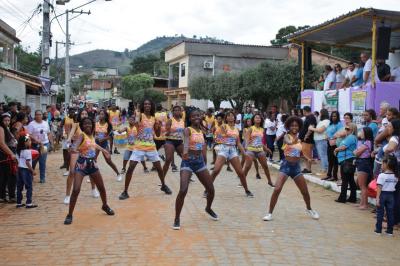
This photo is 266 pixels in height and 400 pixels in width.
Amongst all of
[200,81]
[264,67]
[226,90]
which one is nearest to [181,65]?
[200,81]

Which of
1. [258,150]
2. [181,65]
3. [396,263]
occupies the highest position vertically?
[181,65]

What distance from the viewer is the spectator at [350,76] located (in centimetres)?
1378

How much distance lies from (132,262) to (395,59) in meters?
15.5

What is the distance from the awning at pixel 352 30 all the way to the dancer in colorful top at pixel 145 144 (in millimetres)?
6618

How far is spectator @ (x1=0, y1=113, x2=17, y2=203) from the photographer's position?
805 centimetres

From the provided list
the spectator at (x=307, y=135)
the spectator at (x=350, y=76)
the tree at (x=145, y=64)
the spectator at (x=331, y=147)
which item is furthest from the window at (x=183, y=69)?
the tree at (x=145, y=64)

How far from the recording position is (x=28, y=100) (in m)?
23.7

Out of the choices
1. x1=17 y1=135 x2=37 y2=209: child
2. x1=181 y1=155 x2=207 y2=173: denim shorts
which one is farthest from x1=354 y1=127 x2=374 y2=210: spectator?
x1=17 y1=135 x2=37 y2=209: child

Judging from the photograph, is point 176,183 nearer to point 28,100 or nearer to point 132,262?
point 132,262

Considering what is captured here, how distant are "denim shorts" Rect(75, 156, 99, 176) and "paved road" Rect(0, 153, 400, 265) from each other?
77 centimetres

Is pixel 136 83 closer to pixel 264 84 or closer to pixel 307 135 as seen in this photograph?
pixel 264 84

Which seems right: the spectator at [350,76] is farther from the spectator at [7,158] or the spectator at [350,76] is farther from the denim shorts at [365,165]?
the spectator at [7,158]

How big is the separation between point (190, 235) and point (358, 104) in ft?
27.1

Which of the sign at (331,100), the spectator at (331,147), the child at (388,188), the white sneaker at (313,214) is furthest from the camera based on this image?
the sign at (331,100)
